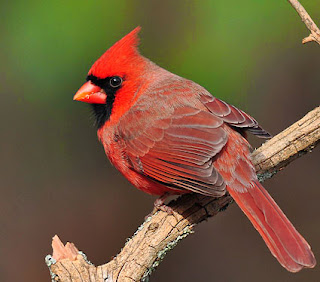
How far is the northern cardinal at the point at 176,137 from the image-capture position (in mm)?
3373

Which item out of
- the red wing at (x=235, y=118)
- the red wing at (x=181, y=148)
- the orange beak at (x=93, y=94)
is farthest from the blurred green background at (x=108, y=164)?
the red wing at (x=181, y=148)

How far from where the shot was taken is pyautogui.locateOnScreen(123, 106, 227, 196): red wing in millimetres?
3398

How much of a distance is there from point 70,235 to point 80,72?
1348 mm

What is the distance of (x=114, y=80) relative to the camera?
13.2 feet

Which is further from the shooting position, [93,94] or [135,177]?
[93,94]

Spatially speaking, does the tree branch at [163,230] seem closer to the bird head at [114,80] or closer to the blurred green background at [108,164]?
the bird head at [114,80]

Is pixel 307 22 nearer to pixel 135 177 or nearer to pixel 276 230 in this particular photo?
pixel 276 230

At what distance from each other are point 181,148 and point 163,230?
41 centimetres

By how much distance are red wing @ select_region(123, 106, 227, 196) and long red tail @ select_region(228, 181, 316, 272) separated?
0.58ft

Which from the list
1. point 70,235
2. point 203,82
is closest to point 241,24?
point 203,82

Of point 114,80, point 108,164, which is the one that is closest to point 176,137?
point 114,80

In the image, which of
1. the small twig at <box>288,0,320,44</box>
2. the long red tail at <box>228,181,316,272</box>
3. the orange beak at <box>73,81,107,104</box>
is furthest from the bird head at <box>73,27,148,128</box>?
the small twig at <box>288,0,320,44</box>

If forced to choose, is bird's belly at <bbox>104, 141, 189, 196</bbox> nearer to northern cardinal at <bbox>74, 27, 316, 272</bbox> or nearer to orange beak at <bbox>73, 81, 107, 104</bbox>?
northern cardinal at <bbox>74, 27, 316, 272</bbox>

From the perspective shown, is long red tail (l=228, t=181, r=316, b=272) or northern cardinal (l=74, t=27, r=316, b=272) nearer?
long red tail (l=228, t=181, r=316, b=272)
